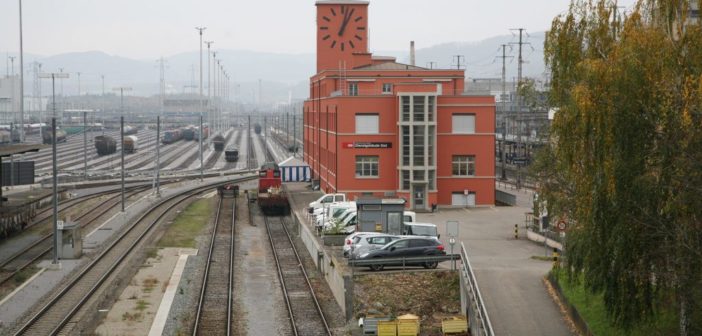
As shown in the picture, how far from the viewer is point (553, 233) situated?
3406cm

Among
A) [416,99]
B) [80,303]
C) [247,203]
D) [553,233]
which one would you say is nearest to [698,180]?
[80,303]

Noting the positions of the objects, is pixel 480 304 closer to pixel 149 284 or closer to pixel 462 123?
pixel 149 284

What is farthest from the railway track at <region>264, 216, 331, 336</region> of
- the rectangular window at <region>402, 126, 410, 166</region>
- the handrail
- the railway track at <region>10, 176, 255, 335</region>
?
the rectangular window at <region>402, 126, 410, 166</region>

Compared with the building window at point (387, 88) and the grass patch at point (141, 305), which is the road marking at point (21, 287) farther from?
the building window at point (387, 88)

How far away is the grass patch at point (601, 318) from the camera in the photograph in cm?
1808

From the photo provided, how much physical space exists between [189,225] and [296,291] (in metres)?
18.3

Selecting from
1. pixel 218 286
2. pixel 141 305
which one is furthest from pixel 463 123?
pixel 141 305

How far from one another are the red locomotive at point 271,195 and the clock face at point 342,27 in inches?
662

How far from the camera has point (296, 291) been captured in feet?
96.2

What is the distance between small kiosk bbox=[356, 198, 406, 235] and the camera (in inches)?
1357

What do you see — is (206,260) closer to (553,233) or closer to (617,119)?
(553,233)

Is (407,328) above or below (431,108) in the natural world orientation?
below

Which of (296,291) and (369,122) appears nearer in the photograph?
(296,291)

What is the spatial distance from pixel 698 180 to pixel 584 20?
207 inches
